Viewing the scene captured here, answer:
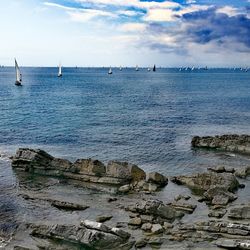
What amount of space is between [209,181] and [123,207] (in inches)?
493

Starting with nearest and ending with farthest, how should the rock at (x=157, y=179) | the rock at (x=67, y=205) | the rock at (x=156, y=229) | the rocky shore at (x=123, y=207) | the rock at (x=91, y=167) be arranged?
1. the rocky shore at (x=123, y=207)
2. the rock at (x=156, y=229)
3. the rock at (x=67, y=205)
4. the rock at (x=157, y=179)
5. the rock at (x=91, y=167)

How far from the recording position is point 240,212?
40.8m

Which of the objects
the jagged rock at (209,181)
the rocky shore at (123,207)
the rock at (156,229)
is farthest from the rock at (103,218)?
the jagged rock at (209,181)

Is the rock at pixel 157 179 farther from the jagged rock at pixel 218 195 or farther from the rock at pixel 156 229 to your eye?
the rock at pixel 156 229

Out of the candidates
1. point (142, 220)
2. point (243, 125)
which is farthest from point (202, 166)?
point (243, 125)

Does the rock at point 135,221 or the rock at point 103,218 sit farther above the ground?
the rock at point 135,221

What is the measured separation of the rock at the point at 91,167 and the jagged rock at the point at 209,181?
10.1 metres

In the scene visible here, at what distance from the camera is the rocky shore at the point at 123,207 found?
35312 millimetres

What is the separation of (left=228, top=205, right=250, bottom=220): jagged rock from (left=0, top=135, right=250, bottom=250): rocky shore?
0.10 meters

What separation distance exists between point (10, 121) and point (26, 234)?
6859 centimetres

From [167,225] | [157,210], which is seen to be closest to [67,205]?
[157,210]

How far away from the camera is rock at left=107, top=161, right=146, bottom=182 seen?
5206 centimetres

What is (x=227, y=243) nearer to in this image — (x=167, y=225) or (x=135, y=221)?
(x=167, y=225)

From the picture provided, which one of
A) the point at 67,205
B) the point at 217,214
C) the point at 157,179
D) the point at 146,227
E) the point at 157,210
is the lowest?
the point at 67,205
